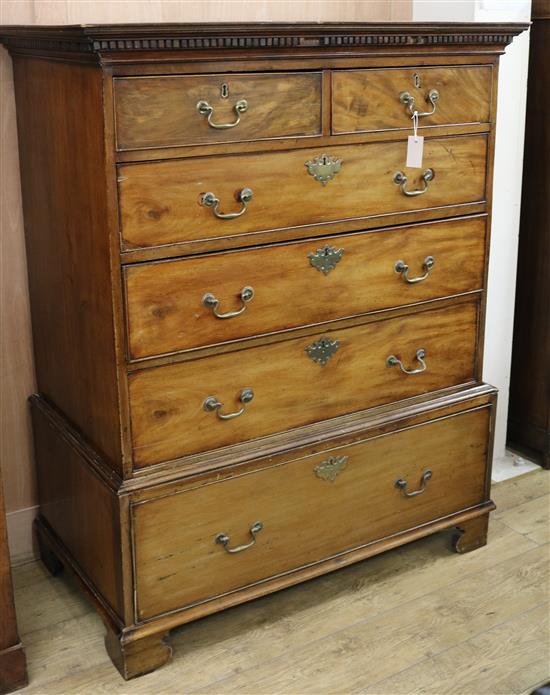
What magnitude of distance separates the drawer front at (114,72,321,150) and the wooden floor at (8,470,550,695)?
1189 mm

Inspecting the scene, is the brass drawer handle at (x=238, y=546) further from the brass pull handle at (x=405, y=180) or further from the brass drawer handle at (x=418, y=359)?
the brass pull handle at (x=405, y=180)

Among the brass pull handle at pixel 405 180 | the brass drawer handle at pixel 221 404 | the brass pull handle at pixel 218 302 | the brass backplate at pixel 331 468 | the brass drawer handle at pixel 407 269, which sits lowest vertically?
the brass backplate at pixel 331 468

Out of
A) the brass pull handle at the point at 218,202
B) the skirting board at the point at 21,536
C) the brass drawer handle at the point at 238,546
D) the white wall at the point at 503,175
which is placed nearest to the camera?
the brass pull handle at the point at 218,202

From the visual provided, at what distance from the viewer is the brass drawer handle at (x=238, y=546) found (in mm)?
2238

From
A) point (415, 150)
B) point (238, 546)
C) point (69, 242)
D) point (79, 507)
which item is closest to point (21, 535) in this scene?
point (79, 507)

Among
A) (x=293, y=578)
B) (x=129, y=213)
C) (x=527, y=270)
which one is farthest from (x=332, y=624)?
(x=527, y=270)

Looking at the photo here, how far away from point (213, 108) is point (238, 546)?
A: 101 centimetres

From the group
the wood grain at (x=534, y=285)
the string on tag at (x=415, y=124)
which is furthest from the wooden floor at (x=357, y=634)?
the string on tag at (x=415, y=124)

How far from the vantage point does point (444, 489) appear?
2619 mm

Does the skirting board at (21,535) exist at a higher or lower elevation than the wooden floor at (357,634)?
higher

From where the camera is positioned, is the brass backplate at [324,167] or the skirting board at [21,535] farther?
the skirting board at [21,535]

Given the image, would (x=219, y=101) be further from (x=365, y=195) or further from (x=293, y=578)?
(x=293, y=578)

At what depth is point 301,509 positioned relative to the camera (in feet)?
7.73

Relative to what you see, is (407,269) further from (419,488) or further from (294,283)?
(419,488)
